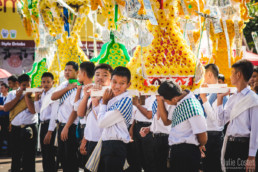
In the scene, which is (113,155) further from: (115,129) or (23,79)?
(23,79)

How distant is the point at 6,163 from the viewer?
7195 mm

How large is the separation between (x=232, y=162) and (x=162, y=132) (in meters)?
0.90

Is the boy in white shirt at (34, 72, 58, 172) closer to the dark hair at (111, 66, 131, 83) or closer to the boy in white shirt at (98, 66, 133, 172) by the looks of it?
the boy in white shirt at (98, 66, 133, 172)

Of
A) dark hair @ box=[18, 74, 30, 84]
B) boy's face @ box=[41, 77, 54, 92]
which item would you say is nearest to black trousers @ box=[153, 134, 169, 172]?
boy's face @ box=[41, 77, 54, 92]

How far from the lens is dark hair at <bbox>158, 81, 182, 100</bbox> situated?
286cm

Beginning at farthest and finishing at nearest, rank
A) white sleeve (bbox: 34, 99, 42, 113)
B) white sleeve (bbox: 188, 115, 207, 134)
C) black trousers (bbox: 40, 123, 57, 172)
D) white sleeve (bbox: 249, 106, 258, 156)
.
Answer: white sleeve (bbox: 34, 99, 42, 113) → black trousers (bbox: 40, 123, 57, 172) → white sleeve (bbox: 249, 106, 258, 156) → white sleeve (bbox: 188, 115, 207, 134)

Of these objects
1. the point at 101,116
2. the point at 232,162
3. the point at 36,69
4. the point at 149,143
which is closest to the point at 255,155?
the point at 232,162

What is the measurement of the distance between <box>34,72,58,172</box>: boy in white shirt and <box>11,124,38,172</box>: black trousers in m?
0.30

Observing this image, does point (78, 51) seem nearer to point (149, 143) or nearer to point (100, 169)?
point (149, 143)

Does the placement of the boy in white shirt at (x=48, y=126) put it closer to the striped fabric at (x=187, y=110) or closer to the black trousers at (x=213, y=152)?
the black trousers at (x=213, y=152)

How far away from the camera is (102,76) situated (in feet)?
11.6

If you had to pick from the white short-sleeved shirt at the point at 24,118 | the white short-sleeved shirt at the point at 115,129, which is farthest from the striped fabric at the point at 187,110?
the white short-sleeved shirt at the point at 24,118

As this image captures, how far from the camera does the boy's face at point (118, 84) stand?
320cm

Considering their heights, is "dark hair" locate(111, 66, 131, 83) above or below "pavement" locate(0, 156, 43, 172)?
above
